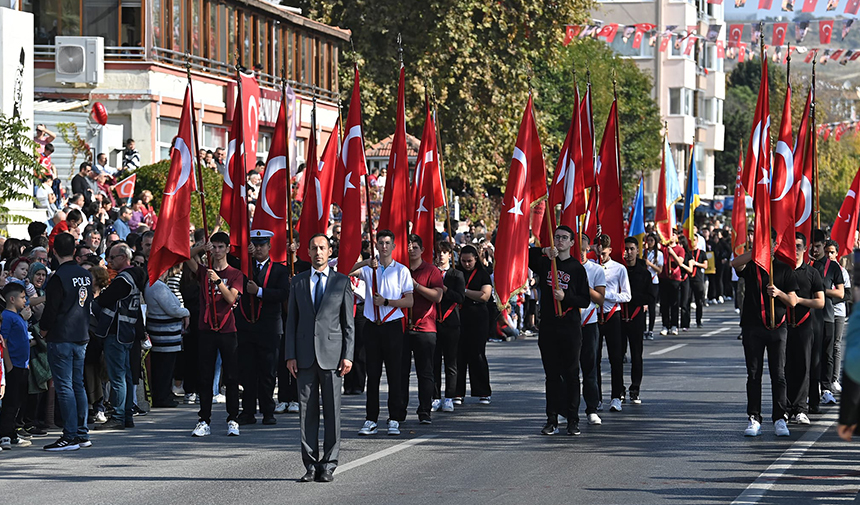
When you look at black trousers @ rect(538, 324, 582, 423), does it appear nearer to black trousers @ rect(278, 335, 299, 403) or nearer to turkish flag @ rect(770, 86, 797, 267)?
turkish flag @ rect(770, 86, 797, 267)

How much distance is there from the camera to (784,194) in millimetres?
14641

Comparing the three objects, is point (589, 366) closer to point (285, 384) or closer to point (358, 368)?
point (285, 384)

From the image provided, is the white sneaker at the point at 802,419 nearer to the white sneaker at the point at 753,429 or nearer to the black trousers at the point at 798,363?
the black trousers at the point at 798,363

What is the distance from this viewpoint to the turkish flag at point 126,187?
23938 millimetres

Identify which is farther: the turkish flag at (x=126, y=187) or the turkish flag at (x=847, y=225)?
the turkish flag at (x=126, y=187)

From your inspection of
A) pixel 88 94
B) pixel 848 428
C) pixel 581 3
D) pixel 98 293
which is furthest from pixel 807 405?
pixel 581 3

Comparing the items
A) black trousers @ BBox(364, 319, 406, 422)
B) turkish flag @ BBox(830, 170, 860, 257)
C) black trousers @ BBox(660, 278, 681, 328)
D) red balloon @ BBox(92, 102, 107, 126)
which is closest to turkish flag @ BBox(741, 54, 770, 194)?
black trousers @ BBox(364, 319, 406, 422)

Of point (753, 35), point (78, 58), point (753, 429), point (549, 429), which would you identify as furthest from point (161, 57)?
point (753, 429)

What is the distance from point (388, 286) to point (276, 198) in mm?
2504

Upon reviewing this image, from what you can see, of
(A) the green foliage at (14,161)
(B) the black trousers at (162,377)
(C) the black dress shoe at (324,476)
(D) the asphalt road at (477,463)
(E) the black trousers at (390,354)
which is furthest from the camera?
(A) the green foliage at (14,161)

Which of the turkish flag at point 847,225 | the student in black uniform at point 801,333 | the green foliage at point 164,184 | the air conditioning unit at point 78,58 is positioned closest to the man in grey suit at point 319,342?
the student in black uniform at point 801,333

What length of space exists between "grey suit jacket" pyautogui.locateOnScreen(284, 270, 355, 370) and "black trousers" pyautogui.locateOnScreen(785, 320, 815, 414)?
5088mm

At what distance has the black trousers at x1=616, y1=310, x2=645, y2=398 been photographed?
16.2 metres

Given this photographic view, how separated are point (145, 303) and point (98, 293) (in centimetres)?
106
